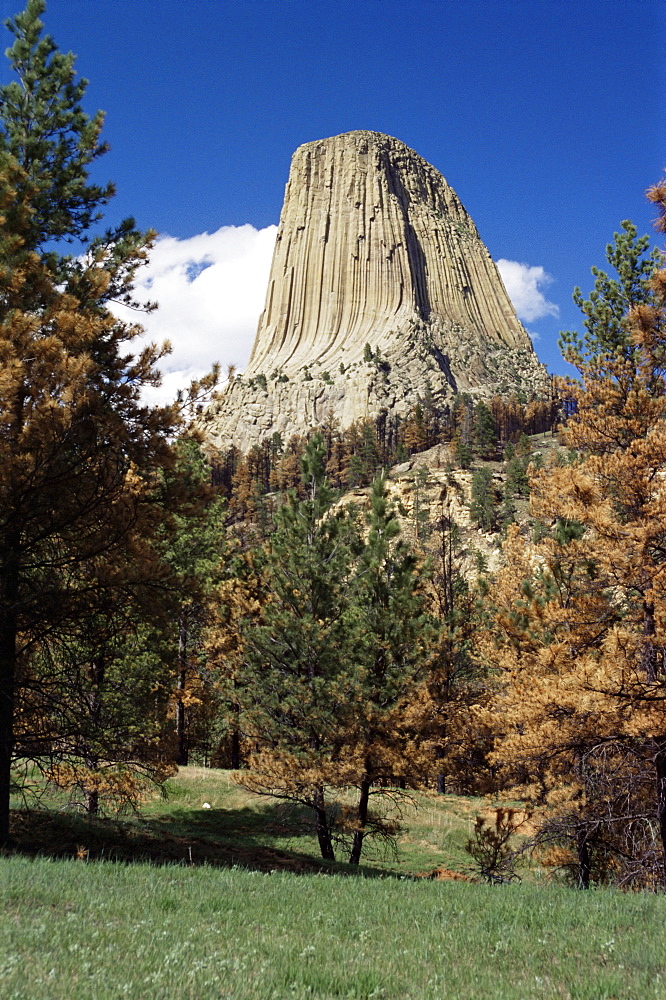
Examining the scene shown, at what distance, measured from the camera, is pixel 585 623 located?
10.6 meters

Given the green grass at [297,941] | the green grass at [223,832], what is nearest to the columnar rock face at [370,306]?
the green grass at [223,832]

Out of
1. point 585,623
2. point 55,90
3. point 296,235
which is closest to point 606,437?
point 585,623

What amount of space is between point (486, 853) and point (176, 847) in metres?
6.23

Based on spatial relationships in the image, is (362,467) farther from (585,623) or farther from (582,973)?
(582,973)

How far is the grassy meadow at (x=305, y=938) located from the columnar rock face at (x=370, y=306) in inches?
4666

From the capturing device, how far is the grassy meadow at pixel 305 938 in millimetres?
3793

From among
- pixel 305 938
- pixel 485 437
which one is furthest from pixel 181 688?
pixel 485 437

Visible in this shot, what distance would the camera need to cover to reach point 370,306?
14588 centimetres

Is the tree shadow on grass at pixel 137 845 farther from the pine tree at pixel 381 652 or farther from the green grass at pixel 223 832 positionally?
the pine tree at pixel 381 652

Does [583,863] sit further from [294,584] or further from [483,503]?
[483,503]

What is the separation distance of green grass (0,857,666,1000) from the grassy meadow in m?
0.01

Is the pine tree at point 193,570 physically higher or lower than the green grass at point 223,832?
higher

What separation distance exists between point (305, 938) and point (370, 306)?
14948 cm

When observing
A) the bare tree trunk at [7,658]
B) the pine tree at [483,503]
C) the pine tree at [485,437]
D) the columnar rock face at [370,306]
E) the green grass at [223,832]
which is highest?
the columnar rock face at [370,306]
